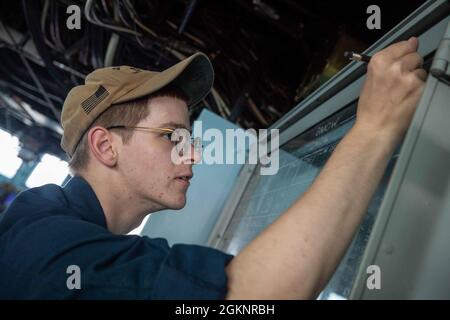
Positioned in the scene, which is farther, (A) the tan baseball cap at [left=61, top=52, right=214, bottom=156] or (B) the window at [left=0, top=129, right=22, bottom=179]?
(B) the window at [left=0, top=129, right=22, bottom=179]

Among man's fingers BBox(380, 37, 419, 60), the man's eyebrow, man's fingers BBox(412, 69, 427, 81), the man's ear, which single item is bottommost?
the man's ear

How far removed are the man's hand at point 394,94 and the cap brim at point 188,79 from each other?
45 cm

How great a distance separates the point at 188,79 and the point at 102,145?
33cm

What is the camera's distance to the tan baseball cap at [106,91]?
2.55 feet

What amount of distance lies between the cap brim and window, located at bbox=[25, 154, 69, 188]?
453 centimetres

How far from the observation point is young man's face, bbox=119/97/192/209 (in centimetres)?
78

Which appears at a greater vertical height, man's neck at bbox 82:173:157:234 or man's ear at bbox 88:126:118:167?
man's ear at bbox 88:126:118:167

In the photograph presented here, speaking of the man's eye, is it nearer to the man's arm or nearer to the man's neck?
the man's neck

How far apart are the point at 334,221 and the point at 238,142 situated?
0.90 m

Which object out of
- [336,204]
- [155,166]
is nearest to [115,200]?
[155,166]

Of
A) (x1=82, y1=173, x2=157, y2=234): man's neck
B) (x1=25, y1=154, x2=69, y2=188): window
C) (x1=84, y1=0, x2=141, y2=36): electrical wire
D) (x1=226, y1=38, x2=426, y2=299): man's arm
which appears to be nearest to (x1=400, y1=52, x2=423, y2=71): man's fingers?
(x1=226, y1=38, x2=426, y2=299): man's arm

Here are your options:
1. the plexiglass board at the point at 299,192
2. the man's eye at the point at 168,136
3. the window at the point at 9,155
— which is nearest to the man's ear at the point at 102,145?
the man's eye at the point at 168,136

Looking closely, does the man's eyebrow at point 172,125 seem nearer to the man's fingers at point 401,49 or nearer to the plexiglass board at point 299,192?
the plexiglass board at point 299,192

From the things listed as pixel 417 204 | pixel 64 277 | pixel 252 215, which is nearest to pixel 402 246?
pixel 417 204
